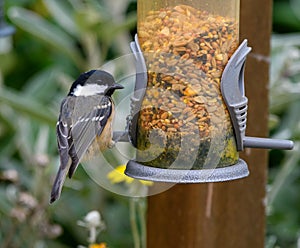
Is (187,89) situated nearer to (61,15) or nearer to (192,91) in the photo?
(192,91)

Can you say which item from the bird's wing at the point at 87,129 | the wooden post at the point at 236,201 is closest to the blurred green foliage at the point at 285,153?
the wooden post at the point at 236,201

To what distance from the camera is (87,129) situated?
7.11 ft

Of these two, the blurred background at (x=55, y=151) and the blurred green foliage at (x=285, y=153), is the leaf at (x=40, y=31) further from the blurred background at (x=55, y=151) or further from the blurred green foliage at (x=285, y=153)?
the blurred green foliage at (x=285, y=153)

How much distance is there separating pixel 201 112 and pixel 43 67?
2317mm

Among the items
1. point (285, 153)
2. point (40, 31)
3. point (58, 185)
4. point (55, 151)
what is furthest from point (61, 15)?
point (58, 185)

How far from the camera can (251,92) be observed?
8.07ft

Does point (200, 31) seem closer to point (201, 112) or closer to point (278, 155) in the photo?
point (201, 112)

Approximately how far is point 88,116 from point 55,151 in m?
1.56

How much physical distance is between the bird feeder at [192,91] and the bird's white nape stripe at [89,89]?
10 cm

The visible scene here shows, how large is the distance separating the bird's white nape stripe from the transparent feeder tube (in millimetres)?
125

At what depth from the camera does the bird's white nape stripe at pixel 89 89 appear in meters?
2.20

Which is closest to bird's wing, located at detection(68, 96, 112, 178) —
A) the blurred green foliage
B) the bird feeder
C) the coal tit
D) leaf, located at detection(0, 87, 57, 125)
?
the coal tit

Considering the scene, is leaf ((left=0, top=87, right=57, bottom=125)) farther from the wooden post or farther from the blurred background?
the wooden post

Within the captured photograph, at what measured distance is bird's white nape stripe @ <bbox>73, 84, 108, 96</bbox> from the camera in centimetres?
220
